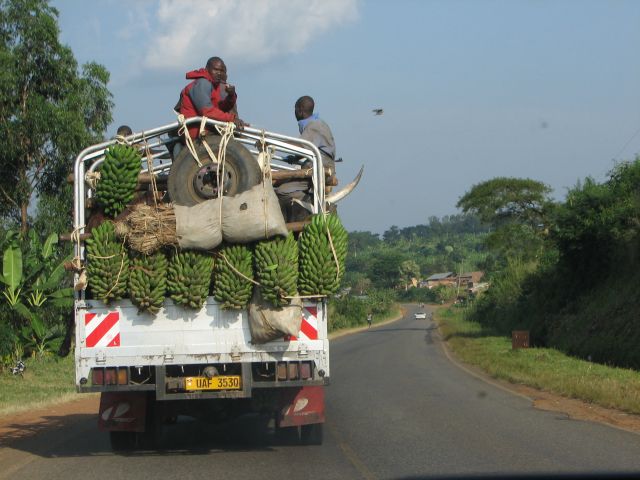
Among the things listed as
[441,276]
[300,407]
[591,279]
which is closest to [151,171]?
[300,407]

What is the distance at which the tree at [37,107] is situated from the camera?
23781mm

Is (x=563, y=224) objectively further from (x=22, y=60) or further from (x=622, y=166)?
(x=22, y=60)

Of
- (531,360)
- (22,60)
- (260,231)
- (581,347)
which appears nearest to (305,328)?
(260,231)

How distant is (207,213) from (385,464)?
9.25ft

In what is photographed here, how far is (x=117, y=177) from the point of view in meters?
8.22

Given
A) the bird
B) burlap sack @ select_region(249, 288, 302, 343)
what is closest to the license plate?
burlap sack @ select_region(249, 288, 302, 343)

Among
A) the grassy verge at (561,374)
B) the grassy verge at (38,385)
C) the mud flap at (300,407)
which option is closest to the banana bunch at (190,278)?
the mud flap at (300,407)

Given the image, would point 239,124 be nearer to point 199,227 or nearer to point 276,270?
point 199,227

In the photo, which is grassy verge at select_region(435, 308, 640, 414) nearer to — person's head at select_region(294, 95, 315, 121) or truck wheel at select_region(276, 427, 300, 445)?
truck wheel at select_region(276, 427, 300, 445)

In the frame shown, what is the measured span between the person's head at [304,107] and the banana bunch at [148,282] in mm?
3212

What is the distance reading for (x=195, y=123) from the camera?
27.9ft

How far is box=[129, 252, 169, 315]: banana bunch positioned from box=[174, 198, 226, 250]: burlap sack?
341mm

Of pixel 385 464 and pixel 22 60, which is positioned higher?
pixel 22 60

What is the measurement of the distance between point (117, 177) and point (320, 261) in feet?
6.75
